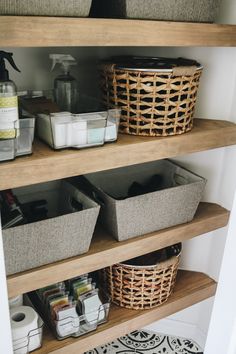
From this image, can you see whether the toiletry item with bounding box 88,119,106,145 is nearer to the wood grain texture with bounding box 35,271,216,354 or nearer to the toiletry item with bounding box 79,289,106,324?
the toiletry item with bounding box 79,289,106,324

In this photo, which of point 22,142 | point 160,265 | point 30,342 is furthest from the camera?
point 160,265

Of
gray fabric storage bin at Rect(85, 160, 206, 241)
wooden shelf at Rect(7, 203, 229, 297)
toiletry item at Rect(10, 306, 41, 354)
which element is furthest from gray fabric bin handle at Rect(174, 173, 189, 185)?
toiletry item at Rect(10, 306, 41, 354)

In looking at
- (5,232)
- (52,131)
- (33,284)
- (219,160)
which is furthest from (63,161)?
(219,160)

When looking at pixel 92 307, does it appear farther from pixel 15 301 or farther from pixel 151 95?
pixel 151 95

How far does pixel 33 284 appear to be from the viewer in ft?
3.30

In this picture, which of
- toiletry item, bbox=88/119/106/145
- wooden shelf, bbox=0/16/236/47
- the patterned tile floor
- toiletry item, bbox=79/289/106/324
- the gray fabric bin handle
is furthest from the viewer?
the patterned tile floor

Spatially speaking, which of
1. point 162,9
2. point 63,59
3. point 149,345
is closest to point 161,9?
point 162,9

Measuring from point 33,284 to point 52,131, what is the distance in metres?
0.41

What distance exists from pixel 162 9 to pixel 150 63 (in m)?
0.20

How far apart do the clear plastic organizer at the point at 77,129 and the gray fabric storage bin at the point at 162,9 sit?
246 mm

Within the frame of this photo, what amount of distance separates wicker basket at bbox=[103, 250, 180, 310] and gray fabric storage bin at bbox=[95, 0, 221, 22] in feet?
2.52

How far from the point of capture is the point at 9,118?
2.74ft

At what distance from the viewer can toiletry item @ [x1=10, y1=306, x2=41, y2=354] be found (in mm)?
1070

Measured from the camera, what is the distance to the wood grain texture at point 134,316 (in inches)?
46.1
